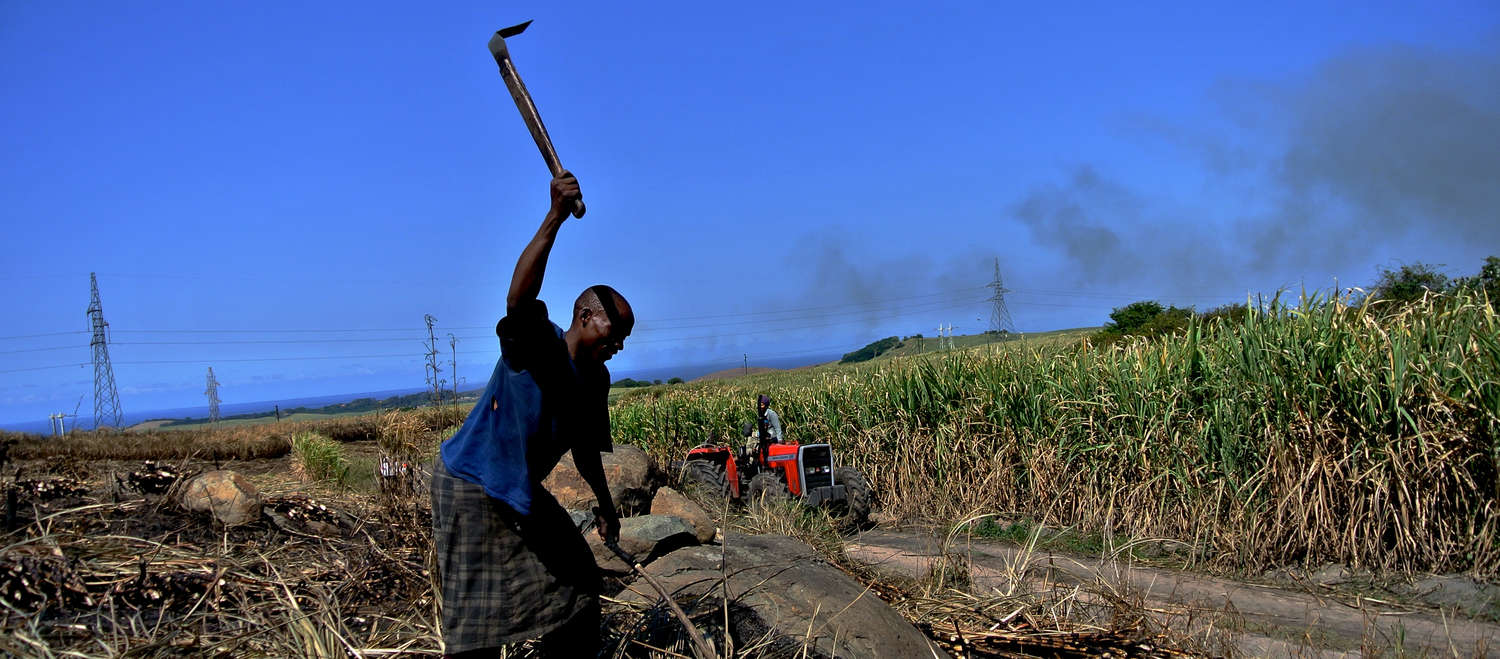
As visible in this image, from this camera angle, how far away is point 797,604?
4.14 m

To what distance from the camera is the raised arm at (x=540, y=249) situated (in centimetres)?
260

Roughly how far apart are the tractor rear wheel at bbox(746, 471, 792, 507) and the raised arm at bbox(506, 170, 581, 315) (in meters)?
7.33

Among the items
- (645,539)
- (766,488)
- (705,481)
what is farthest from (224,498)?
(705,481)

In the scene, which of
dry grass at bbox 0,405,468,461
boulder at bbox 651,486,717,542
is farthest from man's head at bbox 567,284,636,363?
dry grass at bbox 0,405,468,461

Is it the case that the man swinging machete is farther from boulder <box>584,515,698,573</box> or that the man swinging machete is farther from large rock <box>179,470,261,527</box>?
large rock <box>179,470,261,527</box>

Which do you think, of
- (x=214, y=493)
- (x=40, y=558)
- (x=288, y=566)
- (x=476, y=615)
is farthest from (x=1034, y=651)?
(x=214, y=493)

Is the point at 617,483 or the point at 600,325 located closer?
the point at 600,325

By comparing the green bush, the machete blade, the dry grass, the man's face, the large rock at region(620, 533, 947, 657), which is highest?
the machete blade

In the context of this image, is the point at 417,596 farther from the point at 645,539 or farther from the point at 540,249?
the point at 540,249

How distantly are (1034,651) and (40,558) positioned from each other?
4.64 m

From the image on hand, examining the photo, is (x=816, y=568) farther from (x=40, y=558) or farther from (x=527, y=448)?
(x=40, y=558)

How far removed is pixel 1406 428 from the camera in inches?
275

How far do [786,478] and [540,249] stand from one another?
8.41m

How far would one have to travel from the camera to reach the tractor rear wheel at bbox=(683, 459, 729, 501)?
10750mm
